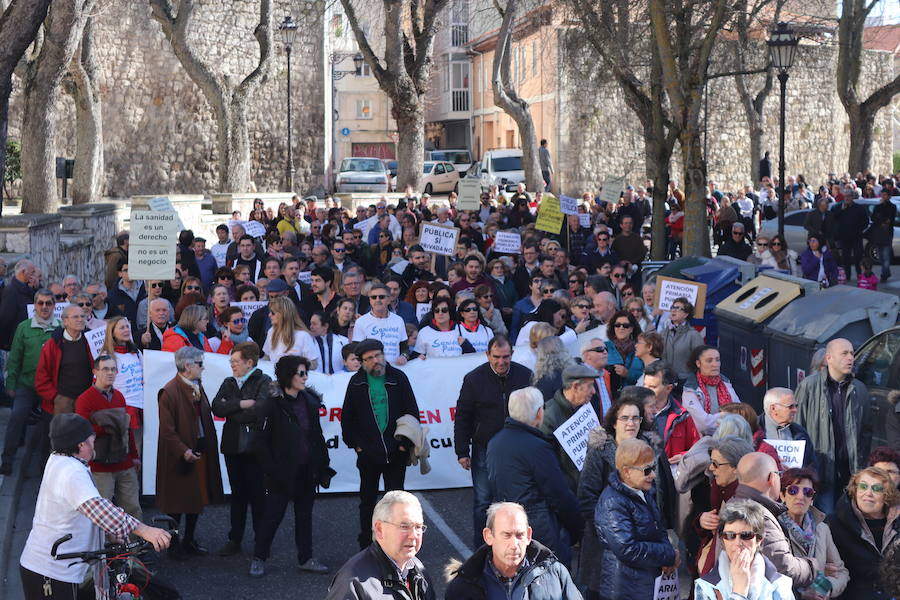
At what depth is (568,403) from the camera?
26.3ft

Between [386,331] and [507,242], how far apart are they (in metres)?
7.02

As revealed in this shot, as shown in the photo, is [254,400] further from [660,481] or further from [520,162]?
[520,162]

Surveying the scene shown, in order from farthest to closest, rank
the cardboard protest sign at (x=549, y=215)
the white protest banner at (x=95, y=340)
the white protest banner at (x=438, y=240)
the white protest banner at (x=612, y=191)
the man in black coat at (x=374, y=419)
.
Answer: the white protest banner at (x=612, y=191) < the cardboard protest sign at (x=549, y=215) < the white protest banner at (x=438, y=240) < the white protest banner at (x=95, y=340) < the man in black coat at (x=374, y=419)

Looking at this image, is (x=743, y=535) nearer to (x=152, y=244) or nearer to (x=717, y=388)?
(x=717, y=388)

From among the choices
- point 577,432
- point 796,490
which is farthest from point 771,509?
point 577,432

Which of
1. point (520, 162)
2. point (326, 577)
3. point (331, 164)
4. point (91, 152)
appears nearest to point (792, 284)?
point (326, 577)

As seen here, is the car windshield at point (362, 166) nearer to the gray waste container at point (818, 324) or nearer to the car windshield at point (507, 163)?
the car windshield at point (507, 163)

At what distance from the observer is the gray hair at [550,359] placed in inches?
354

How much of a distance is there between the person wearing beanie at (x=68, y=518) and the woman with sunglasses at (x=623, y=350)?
4.76 m

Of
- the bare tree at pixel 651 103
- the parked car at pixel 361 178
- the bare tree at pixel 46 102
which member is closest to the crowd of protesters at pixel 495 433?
the bare tree at pixel 46 102

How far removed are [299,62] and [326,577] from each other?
36.7 metres

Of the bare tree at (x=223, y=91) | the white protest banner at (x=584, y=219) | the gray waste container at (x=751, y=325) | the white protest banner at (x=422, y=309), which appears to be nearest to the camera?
the gray waste container at (x=751, y=325)

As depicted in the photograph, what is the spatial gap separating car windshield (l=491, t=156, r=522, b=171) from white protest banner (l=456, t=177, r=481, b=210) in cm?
2023

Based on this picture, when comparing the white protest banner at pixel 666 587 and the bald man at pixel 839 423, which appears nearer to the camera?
the white protest banner at pixel 666 587
